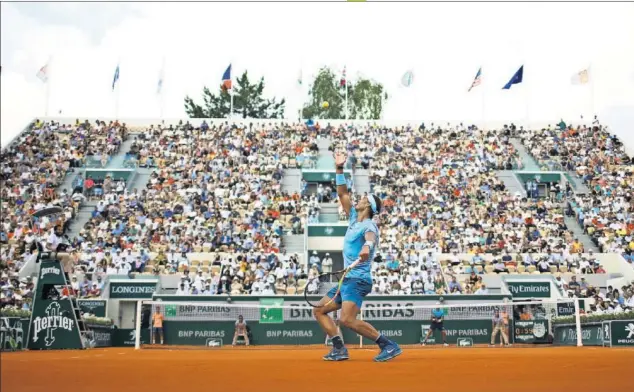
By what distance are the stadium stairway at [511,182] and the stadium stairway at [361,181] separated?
7262 millimetres

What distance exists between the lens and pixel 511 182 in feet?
142

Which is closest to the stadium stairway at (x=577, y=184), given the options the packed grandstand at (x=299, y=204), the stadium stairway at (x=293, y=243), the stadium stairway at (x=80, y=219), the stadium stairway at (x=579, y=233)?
the packed grandstand at (x=299, y=204)

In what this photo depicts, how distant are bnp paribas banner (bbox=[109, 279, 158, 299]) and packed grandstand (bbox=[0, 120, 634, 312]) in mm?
673

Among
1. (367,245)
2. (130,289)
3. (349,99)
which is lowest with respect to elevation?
(130,289)

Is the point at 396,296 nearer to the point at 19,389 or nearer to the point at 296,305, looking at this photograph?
the point at 296,305

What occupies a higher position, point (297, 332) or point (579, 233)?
point (579, 233)

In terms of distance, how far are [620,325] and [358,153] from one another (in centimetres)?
2510

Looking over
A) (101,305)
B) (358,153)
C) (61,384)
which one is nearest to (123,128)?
(358,153)

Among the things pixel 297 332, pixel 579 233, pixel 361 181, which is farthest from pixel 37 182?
pixel 579 233

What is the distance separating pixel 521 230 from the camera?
3709 centimetres

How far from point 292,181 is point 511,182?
39.2ft

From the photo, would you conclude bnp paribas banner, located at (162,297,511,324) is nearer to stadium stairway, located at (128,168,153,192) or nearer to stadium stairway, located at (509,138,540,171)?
stadium stairway, located at (128,168,153,192)

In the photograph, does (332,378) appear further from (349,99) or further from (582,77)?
(349,99)

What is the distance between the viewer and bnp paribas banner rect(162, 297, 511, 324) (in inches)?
1041
